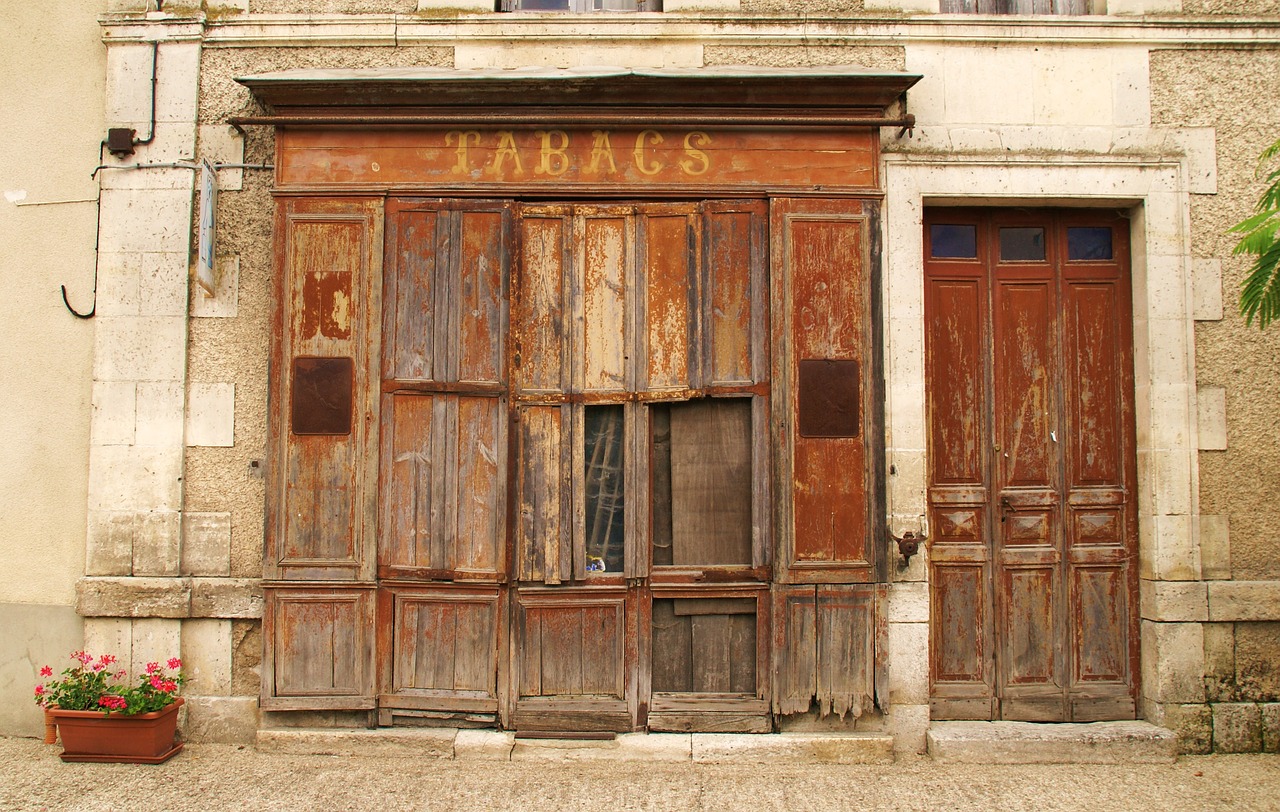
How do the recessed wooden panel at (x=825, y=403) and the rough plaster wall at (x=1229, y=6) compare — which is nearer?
the recessed wooden panel at (x=825, y=403)

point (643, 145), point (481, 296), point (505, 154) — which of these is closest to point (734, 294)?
point (643, 145)

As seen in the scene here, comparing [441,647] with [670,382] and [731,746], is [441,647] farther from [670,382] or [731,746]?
[670,382]

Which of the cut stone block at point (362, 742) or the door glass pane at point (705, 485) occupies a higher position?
the door glass pane at point (705, 485)

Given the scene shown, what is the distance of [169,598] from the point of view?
14.8 feet

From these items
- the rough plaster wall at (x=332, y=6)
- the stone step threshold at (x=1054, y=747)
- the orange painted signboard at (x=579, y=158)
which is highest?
the rough plaster wall at (x=332, y=6)

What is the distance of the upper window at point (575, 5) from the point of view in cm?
492

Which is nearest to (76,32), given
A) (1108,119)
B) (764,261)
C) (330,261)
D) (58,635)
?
(330,261)

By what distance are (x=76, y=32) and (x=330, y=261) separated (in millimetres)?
2160

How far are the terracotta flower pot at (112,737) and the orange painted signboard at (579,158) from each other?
2989 mm

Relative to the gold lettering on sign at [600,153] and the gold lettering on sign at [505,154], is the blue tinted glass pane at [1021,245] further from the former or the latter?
the gold lettering on sign at [505,154]

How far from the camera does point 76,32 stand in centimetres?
480

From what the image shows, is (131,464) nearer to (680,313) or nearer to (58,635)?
(58,635)

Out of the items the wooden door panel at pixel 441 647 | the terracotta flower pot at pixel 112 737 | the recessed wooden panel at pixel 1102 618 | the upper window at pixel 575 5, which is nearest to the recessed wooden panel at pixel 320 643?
the wooden door panel at pixel 441 647

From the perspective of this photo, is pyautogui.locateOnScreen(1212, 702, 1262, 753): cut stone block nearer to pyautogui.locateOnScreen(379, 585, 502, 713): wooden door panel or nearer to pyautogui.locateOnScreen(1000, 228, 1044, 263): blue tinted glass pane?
pyautogui.locateOnScreen(1000, 228, 1044, 263): blue tinted glass pane
